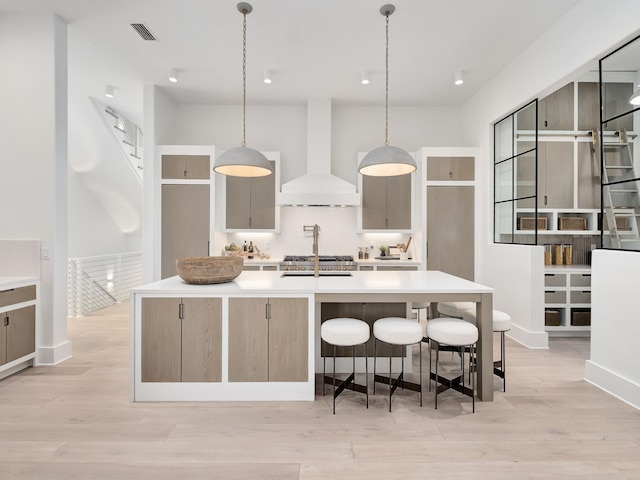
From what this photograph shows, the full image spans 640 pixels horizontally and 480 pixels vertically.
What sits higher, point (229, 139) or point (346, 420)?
point (229, 139)

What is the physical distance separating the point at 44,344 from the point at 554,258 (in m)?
6.09

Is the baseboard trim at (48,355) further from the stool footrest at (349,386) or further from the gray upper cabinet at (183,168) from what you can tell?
the stool footrest at (349,386)

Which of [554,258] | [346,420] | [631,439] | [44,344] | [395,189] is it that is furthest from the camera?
[395,189]

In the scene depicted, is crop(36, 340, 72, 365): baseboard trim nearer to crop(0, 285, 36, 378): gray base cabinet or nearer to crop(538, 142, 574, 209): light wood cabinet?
crop(0, 285, 36, 378): gray base cabinet

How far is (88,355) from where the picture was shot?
11.9 ft

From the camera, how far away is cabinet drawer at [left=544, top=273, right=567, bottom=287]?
4352mm

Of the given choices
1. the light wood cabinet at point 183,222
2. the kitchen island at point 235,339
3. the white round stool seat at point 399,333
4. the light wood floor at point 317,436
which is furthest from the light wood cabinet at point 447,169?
the light wood cabinet at point 183,222

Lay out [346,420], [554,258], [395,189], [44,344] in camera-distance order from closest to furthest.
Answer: [346,420], [44,344], [554,258], [395,189]

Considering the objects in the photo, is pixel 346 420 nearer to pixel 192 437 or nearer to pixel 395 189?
pixel 192 437

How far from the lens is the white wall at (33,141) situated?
3383mm

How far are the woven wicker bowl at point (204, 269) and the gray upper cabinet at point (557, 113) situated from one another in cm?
439

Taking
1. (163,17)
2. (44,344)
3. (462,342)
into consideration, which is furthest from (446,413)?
(163,17)

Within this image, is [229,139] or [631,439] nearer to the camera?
[631,439]

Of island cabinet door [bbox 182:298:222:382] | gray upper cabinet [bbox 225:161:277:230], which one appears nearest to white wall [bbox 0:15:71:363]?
island cabinet door [bbox 182:298:222:382]
